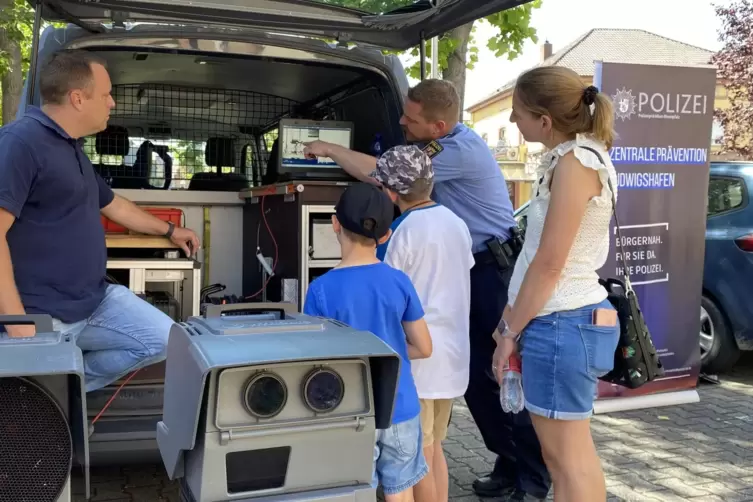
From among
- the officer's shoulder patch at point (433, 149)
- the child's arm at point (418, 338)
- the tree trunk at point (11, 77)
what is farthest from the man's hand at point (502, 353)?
the tree trunk at point (11, 77)

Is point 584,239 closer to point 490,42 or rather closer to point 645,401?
point 645,401

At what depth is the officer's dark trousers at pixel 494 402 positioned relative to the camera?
3420 millimetres

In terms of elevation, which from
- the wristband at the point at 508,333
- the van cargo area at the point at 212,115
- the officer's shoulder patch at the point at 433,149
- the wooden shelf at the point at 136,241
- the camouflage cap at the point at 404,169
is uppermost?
the van cargo area at the point at 212,115

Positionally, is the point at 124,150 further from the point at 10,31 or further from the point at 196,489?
the point at 10,31

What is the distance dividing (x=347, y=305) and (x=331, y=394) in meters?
0.69

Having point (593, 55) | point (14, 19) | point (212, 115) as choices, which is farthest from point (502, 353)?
point (593, 55)

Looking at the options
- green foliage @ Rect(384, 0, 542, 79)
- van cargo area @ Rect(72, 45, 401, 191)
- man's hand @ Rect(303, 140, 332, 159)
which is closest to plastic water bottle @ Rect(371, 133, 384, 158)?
van cargo area @ Rect(72, 45, 401, 191)

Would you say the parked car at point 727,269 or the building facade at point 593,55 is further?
the building facade at point 593,55

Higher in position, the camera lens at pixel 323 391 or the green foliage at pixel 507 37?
the green foliage at pixel 507 37

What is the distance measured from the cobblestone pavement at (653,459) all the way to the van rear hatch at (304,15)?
2.20 m

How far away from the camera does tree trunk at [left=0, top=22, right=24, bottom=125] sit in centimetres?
969

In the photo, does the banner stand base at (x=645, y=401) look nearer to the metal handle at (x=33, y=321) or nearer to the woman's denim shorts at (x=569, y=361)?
the woman's denim shorts at (x=569, y=361)

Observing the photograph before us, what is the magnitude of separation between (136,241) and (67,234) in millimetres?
978

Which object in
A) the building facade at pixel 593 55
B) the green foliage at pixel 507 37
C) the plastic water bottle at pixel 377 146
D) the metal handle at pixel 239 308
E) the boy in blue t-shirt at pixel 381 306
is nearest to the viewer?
the metal handle at pixel 239 308
